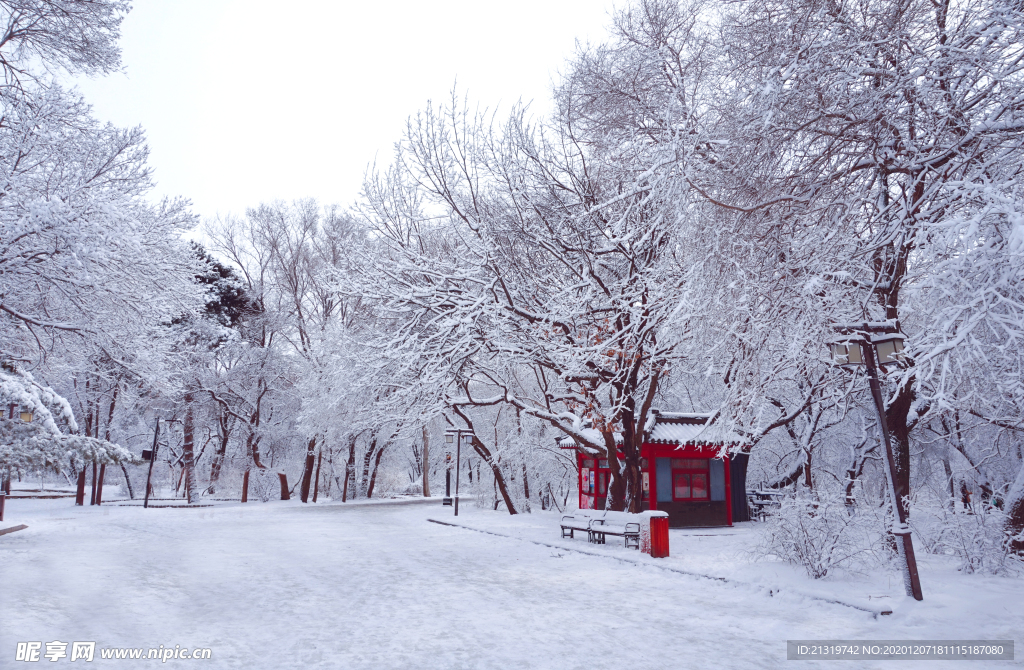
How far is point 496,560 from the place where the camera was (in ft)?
44.8

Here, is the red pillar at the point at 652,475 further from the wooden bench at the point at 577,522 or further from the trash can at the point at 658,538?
the trash can at the point at 658,538

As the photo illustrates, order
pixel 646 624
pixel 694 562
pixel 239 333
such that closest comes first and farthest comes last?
pixel 646 624
pixel 694 562
pixel 239 333

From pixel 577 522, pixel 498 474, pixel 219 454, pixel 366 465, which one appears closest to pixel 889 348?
pixel 577 522

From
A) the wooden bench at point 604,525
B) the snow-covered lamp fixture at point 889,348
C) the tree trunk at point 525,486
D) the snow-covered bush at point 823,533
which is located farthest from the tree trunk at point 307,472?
the snow-covered lamp fixture at point 889,348

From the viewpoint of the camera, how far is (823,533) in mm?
10773

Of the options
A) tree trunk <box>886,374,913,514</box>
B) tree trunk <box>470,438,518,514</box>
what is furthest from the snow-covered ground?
tree trunk <box>470,438,518,514</box>

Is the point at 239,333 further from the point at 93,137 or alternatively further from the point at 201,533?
the point at 93,137

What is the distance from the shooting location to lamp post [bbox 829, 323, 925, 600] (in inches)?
344

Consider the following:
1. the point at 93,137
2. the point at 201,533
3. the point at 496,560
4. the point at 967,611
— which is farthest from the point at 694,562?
the point at 93,137

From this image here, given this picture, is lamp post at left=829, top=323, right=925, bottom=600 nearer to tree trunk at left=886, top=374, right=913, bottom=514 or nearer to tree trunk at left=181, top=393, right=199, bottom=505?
tree trunk at left=886, top=374, right=913, bottom=514

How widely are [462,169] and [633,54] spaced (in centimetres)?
639

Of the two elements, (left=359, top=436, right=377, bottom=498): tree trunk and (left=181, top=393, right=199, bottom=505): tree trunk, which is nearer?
(left=181, top=393, right=199, bottom=505): tree trunk

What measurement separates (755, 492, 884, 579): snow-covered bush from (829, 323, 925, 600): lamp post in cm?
156

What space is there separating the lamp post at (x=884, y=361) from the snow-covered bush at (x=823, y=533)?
156 centimetres
